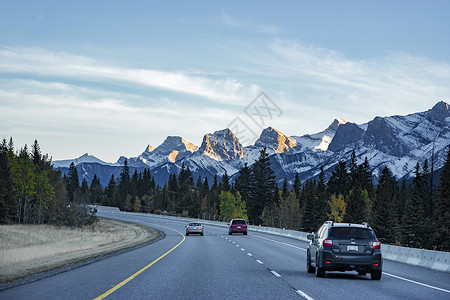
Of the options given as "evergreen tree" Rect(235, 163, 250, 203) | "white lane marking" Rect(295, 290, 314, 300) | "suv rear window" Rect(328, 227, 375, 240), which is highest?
"evergreen tree" Rect(235, 163, 250, 203)

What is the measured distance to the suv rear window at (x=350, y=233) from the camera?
16750 mm

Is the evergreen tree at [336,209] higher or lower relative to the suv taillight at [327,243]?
higher

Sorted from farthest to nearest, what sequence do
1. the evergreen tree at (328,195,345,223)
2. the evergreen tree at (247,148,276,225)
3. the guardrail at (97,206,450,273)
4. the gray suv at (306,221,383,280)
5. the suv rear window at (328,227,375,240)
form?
the evergreen tree at (328,195,345,223) < the evergreen tree at (247,148,276,225) < the guardrail at (97,206,450,273) < the suv rear window at (328,227,375,240) < the gray suv at (306,221,383,280)

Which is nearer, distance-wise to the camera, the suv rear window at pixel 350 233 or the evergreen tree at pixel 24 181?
the suv rear window at pixel 350 233

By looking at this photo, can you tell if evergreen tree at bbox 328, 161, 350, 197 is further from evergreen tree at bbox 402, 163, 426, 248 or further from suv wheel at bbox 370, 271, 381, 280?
suv wheel at bbox 370, 271, 381, 280

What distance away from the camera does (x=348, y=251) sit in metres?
16.5

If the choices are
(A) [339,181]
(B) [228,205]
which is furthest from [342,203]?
(B) [228,205]

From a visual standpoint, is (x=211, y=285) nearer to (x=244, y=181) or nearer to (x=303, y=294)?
(x=303, y=294)

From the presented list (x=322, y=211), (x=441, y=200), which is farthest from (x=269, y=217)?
(x=441, y=200)

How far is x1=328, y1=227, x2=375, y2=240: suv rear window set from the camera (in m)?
16.8

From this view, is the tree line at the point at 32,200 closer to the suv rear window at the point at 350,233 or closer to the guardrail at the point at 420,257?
the guardrail at the point at 420,257

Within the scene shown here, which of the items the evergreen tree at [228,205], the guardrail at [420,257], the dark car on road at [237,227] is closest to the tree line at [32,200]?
the dark car on road at [237,227]

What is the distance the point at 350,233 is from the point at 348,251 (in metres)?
0.65

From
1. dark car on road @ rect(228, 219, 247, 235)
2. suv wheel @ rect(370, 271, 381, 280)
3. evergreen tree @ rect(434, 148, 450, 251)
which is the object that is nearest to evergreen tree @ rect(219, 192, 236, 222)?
evergreen tree @ rect(434, 148, 450, 251)
